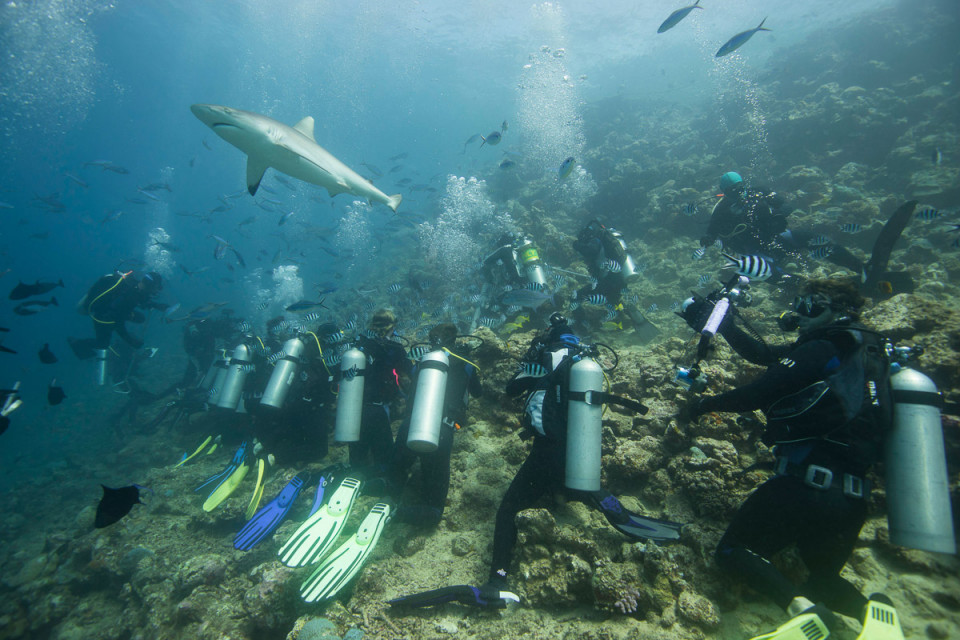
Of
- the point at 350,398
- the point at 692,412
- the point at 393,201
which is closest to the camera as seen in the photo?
the point at 692,412

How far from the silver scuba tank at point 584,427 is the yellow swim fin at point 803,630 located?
1.52 metres

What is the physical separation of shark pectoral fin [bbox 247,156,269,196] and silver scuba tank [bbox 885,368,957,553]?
7.70 meters

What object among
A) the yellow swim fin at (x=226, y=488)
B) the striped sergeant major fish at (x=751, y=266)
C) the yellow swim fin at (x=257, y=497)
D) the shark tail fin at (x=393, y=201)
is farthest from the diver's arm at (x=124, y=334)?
the striped sergeant major fish at (x=751, y=266)

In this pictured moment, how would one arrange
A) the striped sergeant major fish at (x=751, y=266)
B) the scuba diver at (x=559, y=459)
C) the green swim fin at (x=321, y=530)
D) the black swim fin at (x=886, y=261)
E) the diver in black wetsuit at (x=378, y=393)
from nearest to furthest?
the scuba diver at (x=559, y=459), the green swim fin at (x=321, y=530), the striped sergeant major fish at (x=751, y=266), the diver in black wetsuit at (x=378, y=393), the black swim fin at (x=886, y=261)

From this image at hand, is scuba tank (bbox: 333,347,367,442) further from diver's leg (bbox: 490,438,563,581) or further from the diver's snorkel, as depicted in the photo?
the diver's snorkel

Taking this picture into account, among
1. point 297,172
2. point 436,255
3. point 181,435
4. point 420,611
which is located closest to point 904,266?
point 420,611

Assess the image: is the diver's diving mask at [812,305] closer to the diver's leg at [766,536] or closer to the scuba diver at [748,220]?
the diver's leg at [766,536]

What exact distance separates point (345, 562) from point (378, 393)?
2377 mm

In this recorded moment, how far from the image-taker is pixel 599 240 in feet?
27.8

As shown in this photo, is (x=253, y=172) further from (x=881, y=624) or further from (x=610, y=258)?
(x=881, y=624)

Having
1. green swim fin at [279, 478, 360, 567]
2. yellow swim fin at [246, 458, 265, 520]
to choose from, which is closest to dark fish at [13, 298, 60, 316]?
yellow swim fin at [246, 458, 265, 520]

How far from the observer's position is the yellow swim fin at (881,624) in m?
1.96

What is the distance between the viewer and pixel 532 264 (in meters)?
9.16

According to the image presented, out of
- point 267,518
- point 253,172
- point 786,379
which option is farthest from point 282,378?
point 786,379
